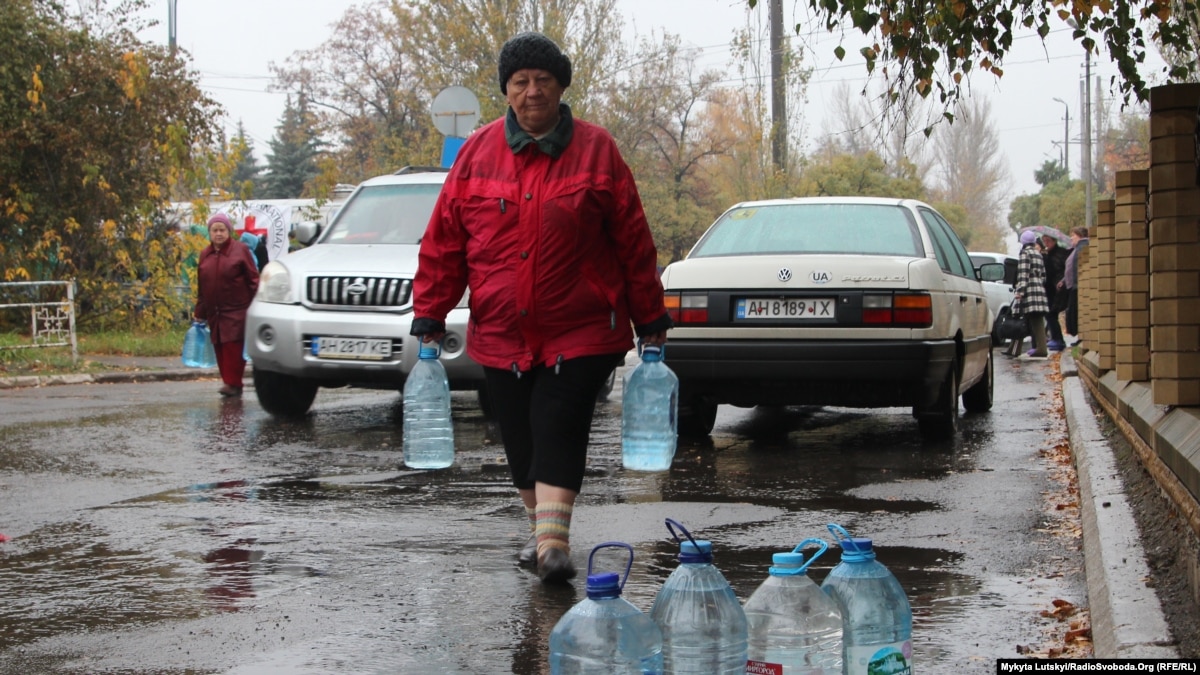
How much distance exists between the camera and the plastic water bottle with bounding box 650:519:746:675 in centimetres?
330

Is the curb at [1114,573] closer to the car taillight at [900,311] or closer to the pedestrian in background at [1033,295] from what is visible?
the car taillight at [900,311]

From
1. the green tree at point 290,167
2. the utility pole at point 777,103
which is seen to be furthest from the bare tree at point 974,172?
the utility pole at point 777,103

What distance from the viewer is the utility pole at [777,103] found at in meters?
31.8

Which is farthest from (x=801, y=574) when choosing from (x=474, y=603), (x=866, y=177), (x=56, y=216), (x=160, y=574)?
(x=866, y=177)

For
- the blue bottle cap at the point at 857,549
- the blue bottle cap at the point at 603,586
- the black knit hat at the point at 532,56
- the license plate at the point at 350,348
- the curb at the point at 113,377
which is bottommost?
the curb at the point at 113,377

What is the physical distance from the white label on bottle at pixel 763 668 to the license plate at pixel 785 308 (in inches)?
221

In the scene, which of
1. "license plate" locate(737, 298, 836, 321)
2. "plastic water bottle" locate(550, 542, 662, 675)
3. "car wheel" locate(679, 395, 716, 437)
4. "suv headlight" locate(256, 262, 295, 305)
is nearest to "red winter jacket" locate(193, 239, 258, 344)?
"suv headlight" locate(256, 262, 295, 305)

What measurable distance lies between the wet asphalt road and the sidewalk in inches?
7.3

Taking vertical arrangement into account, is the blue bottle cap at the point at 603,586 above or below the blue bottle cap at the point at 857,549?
below

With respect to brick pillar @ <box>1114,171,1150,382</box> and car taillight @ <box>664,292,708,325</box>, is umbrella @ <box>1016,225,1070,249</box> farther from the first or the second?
brick pillar @ <box>1114,171,1150,382</box>

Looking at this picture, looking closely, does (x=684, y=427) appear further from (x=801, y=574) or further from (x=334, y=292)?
(x=801, y=574)

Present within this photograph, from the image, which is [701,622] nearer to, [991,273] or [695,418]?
[695,418]

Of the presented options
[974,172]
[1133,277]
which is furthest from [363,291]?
[974,172]

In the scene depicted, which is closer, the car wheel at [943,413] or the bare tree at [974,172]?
the car wheel at [943,413]
